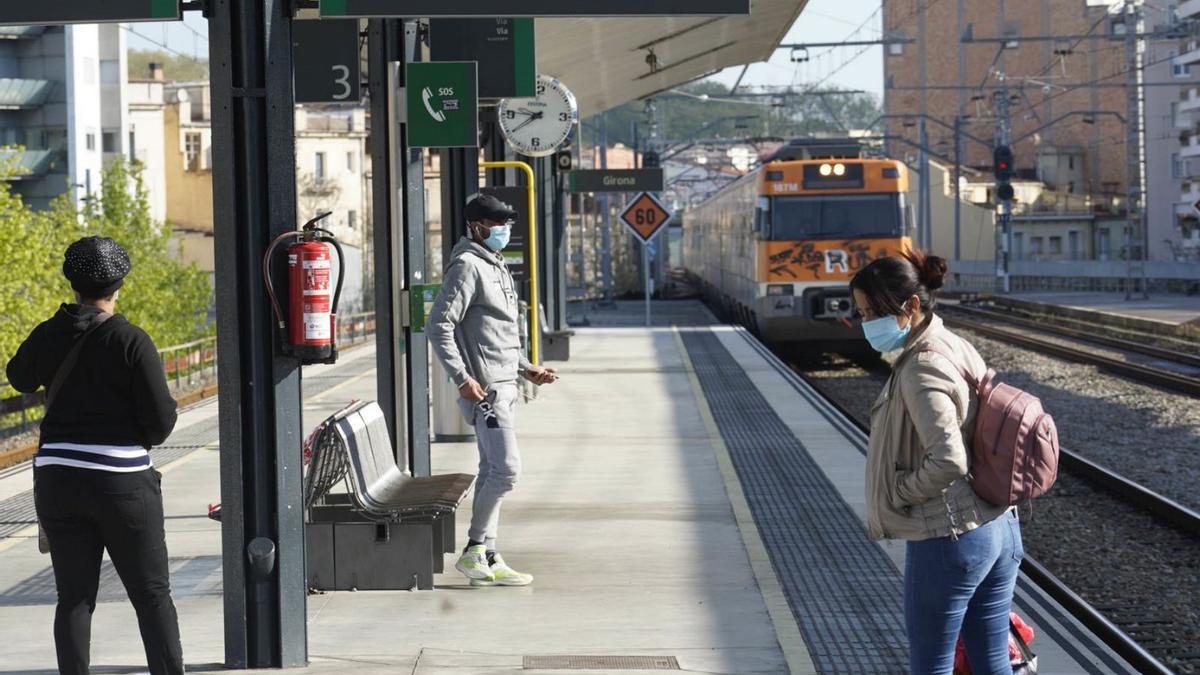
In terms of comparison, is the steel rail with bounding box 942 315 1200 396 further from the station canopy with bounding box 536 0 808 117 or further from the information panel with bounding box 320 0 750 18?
the information panel with bounding box 320 0 750 18

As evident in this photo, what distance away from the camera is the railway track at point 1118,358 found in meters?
23.8

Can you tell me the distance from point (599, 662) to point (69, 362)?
2428 mm

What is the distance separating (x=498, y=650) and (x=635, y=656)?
0.57 meters

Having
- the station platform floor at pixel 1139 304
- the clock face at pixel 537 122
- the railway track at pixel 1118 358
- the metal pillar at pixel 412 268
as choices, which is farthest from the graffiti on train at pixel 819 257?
the metal pillar at pixel 412 268

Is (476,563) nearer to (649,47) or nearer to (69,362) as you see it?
(69,362)

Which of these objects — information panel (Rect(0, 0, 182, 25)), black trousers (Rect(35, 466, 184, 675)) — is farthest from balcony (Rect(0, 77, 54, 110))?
black trousers (Rect(35, 466, 184, 675))

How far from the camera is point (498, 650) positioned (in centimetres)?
727

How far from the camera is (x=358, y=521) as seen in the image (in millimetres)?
8469

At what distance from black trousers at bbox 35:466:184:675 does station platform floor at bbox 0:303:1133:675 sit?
1.04 m

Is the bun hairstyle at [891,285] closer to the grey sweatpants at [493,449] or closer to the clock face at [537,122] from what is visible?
the grey sweatpants at [493,449]

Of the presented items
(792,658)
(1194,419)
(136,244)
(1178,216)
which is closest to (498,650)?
(792,658)

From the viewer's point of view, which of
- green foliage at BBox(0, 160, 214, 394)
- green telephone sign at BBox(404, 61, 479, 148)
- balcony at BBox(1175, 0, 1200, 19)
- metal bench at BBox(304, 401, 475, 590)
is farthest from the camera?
balcony at BBox(1175, 0, 1200, 19)

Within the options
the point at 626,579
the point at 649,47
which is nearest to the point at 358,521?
the point at 626,579

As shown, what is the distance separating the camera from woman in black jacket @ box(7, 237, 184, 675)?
5.72 meters
